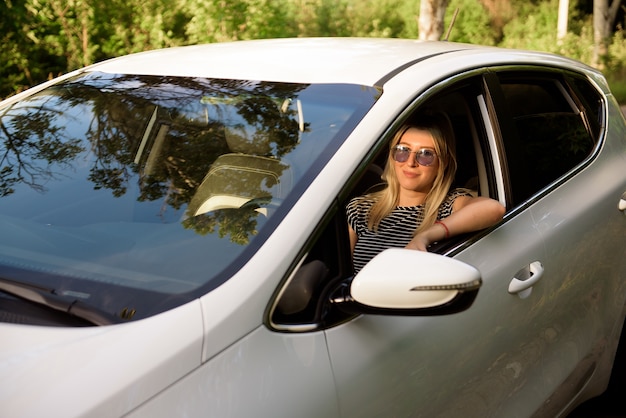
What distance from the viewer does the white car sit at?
5.96ft

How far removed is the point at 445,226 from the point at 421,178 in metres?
0.31

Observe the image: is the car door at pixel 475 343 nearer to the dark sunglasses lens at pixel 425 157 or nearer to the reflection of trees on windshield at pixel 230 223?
the dark sunglasses lens at pixel 425 157

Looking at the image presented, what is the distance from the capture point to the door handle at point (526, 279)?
2654mm

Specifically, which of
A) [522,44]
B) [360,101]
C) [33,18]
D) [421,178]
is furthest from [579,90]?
[522,44]

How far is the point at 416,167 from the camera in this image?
2938 millimetres

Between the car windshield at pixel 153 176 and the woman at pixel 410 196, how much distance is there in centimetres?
48

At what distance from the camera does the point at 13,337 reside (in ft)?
5.91

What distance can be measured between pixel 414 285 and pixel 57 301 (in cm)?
76

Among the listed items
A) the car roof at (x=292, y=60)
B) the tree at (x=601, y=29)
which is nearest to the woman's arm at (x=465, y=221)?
the car roof at (x=292, y=60)

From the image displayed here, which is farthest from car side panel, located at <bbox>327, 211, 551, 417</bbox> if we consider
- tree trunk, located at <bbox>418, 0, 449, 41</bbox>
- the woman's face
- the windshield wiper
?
tree trunk, located at <bbox>418, 0, 449, 41</bbox>

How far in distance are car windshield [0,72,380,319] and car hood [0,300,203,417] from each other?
94mm

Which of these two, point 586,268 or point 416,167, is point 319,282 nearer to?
point 416,167

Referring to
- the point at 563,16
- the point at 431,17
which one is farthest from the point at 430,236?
the point at 563,16

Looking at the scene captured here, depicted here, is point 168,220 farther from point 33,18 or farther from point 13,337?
point 33,18
